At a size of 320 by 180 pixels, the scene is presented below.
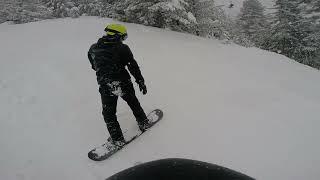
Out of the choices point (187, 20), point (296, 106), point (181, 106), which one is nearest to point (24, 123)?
point (181, 106)

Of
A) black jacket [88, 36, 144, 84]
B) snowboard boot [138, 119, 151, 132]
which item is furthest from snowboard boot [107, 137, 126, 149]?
black jacket [88, 36, 144, 84]

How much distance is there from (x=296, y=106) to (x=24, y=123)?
19.6ft

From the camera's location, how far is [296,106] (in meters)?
7.57

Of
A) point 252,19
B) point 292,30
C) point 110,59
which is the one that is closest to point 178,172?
point 110,59

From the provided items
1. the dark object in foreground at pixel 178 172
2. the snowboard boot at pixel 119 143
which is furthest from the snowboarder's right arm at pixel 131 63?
the dark object in foreground at pixel 178 172

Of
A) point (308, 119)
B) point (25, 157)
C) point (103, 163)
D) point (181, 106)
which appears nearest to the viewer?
point (103, 163)

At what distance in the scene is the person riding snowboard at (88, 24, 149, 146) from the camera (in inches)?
226

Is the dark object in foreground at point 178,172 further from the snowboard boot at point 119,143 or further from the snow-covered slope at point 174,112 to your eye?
the snowboard boot at point 119,143

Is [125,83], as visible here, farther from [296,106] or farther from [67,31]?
[67,31]

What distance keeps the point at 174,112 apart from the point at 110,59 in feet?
7.10

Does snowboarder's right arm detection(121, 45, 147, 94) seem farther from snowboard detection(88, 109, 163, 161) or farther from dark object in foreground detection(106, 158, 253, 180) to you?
dark object in foreground detection(106, 158, 253, 180)

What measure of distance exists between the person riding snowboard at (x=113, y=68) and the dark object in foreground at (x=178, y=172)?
9.64 feet

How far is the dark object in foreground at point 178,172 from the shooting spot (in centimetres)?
297

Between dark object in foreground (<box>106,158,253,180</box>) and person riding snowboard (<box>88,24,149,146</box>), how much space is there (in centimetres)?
294
